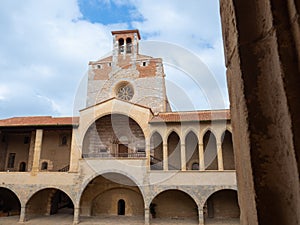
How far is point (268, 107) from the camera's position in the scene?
1.21 metres

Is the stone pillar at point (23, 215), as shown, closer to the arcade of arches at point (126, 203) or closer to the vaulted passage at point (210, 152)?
the arcade of arches at point (126, 203)

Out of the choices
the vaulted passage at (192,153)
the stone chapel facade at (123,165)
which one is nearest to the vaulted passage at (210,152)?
the stone chapel facade at (123,165)

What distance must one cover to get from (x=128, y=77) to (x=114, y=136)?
737 centimetres

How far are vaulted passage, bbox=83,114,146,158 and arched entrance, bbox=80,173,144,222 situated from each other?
198cm

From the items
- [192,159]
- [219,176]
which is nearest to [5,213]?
[192,159]

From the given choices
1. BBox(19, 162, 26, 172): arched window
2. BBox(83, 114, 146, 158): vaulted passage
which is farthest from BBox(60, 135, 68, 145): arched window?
BBox(19, 162, 26, 172): arched window

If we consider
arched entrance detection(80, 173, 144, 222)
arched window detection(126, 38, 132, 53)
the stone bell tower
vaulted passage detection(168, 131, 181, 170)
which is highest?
arched window detection(126, 38, 132, 53)

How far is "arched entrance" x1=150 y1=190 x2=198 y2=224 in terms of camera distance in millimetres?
16875

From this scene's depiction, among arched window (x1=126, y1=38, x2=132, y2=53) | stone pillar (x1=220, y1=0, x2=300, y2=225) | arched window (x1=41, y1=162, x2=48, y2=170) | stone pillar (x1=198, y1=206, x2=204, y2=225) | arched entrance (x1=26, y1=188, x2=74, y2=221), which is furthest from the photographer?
arched window (x1=126, y1=38, x2=132, y2=53)

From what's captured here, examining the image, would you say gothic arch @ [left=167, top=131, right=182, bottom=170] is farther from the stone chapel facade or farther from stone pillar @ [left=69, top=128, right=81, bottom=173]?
stone pillar @ [left=69, top=128, right=81, bottom=173]

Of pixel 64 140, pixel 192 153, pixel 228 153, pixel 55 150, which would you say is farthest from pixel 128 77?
pixel 228 153

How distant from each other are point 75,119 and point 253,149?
60.2ft

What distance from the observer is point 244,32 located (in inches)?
53.2

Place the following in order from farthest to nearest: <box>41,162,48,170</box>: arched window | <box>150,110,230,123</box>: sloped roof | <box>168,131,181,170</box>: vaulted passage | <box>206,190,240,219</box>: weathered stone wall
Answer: <box>41,162,48,170</box>: arched window → <box>168,131,181,170</box>: vaulted passage → <box>206,190,240,219</box>: weathered stone wall → <box>150,110,230,123</box>: sloped roof
